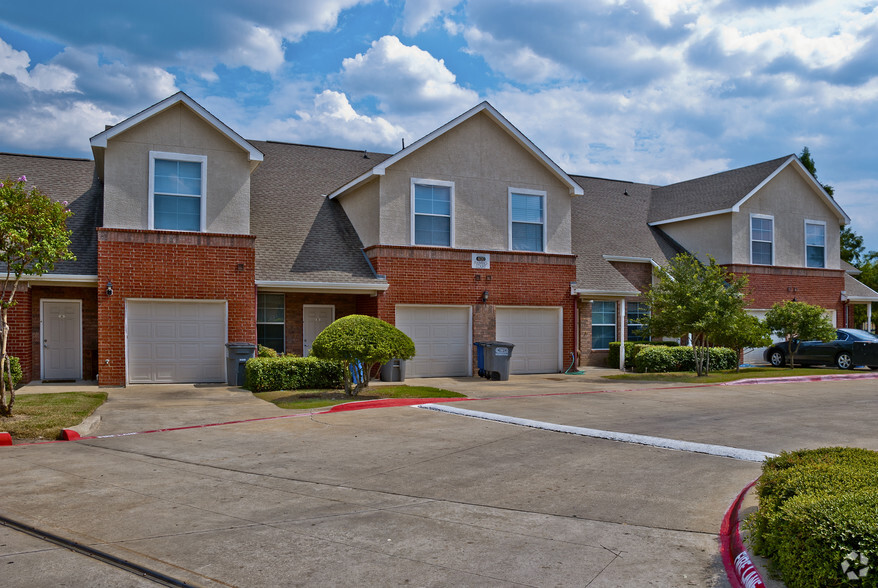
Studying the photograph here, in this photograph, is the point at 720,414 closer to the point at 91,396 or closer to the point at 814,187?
the point at 91,396

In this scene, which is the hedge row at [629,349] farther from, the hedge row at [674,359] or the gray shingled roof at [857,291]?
the gray shingled roof at [857,291]

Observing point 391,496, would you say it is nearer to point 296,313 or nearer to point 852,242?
point 296,313

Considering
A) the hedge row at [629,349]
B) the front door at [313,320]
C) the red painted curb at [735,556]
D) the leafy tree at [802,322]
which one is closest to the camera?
the red painted curb at [735,556]

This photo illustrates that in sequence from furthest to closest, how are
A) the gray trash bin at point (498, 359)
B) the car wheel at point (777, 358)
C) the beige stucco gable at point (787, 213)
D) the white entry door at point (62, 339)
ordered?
the beige stucco gable at point (787, 213) < the car wheel at point (777, 358) < the gray trash bin at point (498, 359) < the white entry door at point (62, 339)

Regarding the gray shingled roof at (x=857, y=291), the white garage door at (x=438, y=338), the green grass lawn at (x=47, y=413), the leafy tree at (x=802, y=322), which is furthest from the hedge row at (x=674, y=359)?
the green grass lawn at (x=47, y=413)

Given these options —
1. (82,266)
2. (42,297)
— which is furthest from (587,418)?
(42,297)

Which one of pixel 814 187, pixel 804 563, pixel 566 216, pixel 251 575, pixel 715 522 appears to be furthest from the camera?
pixel 814 187

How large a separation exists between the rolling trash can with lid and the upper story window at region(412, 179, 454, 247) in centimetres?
320

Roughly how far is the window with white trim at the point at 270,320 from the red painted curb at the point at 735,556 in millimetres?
15634

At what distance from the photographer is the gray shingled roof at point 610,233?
24.5m

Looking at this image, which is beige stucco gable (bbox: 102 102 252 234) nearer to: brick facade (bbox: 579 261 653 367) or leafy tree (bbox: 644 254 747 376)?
brick facade (bbox: 579 261 653 367)

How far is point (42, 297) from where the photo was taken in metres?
18.6

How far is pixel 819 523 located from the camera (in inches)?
176

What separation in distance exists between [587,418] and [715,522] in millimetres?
6309
